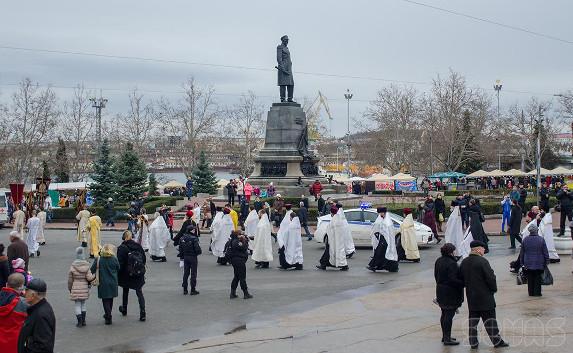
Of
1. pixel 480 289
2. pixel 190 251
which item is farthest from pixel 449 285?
pixel 190 251

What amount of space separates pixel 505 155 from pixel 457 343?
256ft

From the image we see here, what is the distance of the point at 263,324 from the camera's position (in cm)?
1333

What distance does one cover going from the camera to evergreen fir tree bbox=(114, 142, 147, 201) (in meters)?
46.2

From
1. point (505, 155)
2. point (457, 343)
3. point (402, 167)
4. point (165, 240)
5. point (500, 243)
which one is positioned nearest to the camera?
point (457, 343)

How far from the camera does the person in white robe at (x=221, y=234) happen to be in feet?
70.5

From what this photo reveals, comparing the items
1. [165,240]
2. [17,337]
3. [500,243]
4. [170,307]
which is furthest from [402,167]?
[17,337]

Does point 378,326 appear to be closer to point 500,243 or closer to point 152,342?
point 152,342

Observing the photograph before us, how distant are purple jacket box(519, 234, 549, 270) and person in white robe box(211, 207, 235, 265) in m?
9.04

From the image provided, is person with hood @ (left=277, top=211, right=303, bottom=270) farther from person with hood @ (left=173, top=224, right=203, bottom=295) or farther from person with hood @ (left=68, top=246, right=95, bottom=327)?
person with hood @ (left=68, top=246, right=95, bottom=327)

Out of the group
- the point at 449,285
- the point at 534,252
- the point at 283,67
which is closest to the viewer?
the point at 449,285

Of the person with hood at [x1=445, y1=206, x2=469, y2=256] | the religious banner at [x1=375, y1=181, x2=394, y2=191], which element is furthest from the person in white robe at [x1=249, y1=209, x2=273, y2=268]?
the religious banner at [x1=375, y1=181, x2=394, y2=191]

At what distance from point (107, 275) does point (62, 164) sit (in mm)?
57979

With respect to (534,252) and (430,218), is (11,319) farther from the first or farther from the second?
(430,218)

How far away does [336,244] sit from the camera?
1961 centimetres
